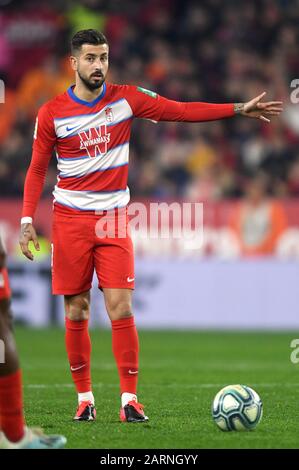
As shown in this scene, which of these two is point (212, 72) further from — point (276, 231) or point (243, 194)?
point (276, 231)

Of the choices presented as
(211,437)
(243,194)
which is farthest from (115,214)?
(243,194)

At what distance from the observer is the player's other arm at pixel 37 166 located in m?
6.72

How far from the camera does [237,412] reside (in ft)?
19.7

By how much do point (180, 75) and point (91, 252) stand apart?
10829 millimetres

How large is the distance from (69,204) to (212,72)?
1116cm

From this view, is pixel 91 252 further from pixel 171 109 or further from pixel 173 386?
pixel 173 386

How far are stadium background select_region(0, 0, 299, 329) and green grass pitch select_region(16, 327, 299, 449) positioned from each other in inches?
26.6

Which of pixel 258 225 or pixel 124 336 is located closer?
pixel 124 336

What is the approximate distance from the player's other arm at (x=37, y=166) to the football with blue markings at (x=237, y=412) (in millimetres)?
1489

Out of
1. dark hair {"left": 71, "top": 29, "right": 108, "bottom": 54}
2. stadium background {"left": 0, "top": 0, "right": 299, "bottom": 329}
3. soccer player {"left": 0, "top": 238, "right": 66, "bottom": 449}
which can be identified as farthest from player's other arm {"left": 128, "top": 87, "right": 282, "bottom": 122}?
stadium background {"left": 0, "top": 0, "right": 299, "bottom": 329}

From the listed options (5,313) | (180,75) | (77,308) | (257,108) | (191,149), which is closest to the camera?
(5,313)

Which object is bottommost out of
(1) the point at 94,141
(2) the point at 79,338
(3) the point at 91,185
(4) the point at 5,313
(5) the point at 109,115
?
(2) the point at 79,338

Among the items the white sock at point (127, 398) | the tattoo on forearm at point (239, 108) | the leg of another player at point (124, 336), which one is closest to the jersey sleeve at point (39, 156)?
the leg of another player at point (124, 336)

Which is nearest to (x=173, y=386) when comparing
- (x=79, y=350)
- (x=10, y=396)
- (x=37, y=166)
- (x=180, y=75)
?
(x=79, y=350)
